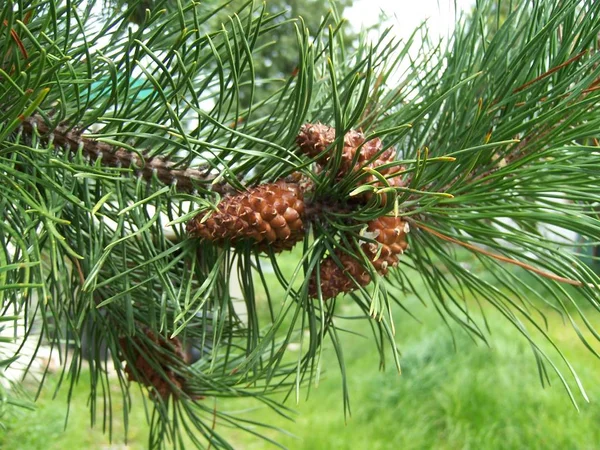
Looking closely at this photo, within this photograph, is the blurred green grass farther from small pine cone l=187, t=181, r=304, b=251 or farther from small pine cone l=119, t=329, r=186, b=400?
small pine cone l=187, t=181, r=304, b=251

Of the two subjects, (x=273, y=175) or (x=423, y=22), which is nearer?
(x=273, y=175)

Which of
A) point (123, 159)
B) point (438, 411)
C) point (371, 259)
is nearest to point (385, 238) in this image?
point (371, 259)

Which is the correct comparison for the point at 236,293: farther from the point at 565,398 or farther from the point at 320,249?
the point at 320,249

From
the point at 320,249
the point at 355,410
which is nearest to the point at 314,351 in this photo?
the point at 320,249

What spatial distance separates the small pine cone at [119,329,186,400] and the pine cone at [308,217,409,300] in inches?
6.3

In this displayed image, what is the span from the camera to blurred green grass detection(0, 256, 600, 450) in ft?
4.94

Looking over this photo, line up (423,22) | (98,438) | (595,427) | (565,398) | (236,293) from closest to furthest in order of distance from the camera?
(423,22), (595,427), (565,398), (98,438), (236,293)

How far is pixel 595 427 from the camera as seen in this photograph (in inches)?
57.5

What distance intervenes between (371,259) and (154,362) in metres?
0.20

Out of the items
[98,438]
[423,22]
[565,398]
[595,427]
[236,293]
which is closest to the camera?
[423,22]

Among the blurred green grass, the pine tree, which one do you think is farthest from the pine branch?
the blurred green grass

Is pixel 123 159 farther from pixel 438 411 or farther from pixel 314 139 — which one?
pixel 438 411

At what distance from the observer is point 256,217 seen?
318 millimetres

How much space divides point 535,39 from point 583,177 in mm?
83
